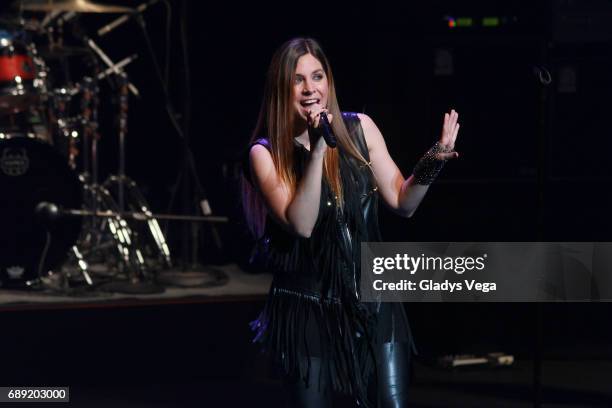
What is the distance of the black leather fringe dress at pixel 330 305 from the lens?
2.27 meters

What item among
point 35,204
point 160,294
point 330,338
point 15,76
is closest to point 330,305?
point 330,338

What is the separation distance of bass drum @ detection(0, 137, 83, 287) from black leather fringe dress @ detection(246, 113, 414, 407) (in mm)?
2900

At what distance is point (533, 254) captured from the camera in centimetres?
415

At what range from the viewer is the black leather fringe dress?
227 centimetres

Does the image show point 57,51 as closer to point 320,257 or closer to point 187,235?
point 187,235

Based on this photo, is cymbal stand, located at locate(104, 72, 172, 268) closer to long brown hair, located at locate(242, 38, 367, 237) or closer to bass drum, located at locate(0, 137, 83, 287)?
bass drum, located at locate(0, 137, 83, 287)

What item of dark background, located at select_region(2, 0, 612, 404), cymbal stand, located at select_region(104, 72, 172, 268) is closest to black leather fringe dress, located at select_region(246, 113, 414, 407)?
dark background, located at select_region(2, 0, 612, 404)

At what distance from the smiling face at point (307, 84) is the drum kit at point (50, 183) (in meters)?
2.93

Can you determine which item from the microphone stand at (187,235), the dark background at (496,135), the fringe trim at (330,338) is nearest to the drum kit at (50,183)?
the microphone stand at (187,235)

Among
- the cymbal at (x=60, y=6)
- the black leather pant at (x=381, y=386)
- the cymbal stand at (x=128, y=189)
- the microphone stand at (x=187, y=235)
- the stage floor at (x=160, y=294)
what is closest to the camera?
the black leather pant at (x=381, y=386)

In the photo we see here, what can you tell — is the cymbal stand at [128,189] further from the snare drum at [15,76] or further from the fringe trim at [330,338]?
the fringe trim at [330,338]

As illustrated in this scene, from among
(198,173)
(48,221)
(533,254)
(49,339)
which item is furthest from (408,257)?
(198,173)

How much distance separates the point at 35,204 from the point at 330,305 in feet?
10.4

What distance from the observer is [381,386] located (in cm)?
227
